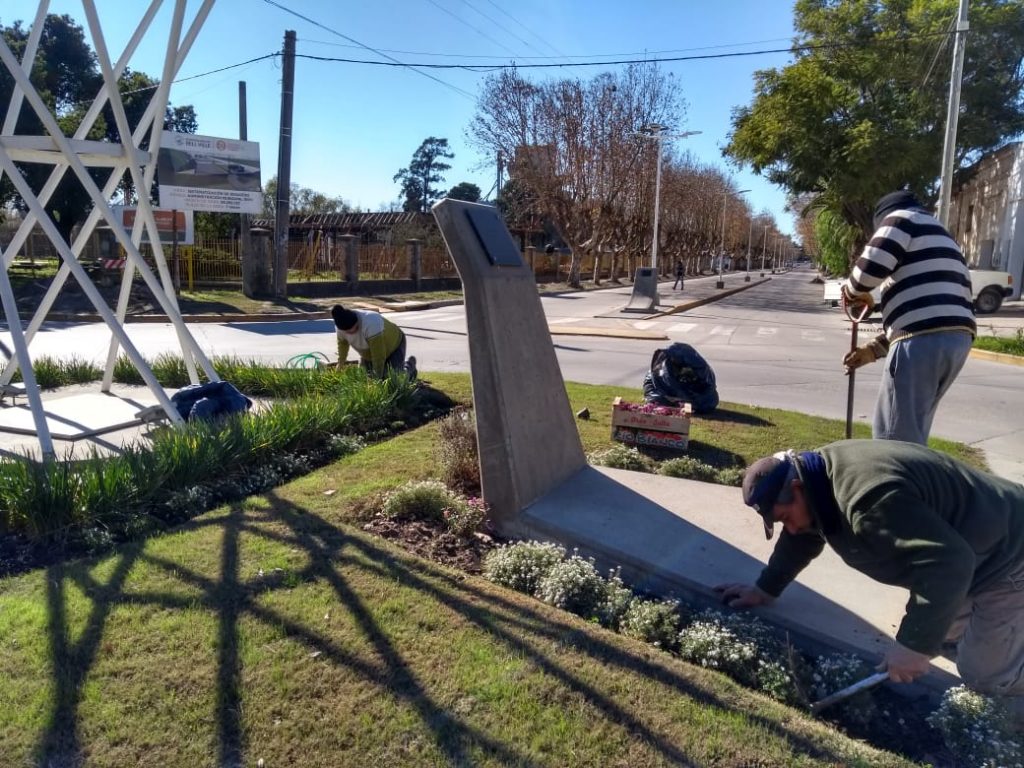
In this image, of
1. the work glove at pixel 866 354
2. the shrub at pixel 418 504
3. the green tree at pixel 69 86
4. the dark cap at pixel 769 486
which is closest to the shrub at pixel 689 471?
the work glove at pixel 866 354

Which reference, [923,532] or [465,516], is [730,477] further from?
[923,532]

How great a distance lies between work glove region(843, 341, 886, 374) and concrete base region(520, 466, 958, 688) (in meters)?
1.10

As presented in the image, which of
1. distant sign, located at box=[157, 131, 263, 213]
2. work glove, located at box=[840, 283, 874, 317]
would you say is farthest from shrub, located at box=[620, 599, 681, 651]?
distant sign, located at box=[157, 131, 263, 213]

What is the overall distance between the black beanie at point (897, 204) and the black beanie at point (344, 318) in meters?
5.04

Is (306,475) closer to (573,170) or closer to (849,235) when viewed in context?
(573,170)

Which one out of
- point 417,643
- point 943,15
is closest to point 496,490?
point 417,643

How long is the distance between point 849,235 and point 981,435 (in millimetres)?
36265

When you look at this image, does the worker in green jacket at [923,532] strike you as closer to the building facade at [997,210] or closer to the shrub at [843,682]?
the shrub at [843,682]

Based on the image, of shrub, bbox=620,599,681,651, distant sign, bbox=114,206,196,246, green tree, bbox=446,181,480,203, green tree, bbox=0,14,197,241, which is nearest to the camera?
shrub, bbox=620,599,681,651

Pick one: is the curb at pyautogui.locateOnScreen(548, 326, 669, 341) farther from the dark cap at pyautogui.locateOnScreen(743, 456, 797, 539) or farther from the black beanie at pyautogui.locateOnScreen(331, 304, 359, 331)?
the dark cap at pyautogui.locateOnScreen(743, 456, 797, 539)

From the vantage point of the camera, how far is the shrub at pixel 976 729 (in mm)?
2545

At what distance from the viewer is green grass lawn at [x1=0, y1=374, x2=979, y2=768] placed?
2.48 m

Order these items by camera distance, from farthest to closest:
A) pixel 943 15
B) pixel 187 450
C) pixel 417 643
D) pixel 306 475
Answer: pixel 943 15 < pixel 306 475 < pixel 187 450 < pixel 417 643

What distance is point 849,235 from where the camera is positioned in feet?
132
